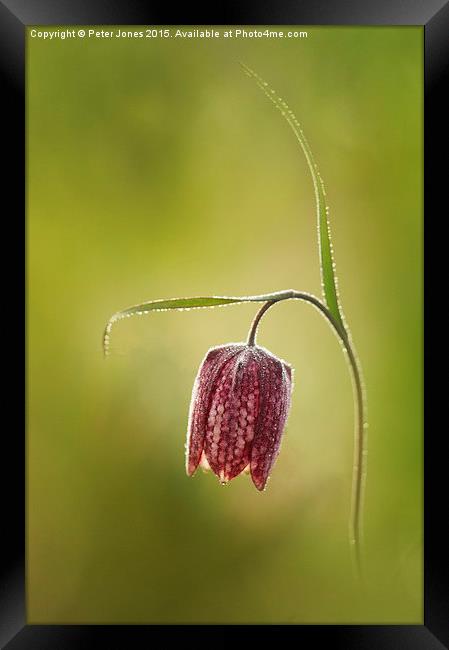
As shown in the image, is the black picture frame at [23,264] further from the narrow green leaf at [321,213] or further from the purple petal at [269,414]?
the purple petal at [269,414]

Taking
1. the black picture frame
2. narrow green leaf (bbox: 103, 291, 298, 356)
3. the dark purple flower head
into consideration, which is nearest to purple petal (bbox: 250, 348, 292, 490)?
the dark purple flower head

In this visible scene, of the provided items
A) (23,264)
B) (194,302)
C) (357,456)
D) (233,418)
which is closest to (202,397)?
(233,418)

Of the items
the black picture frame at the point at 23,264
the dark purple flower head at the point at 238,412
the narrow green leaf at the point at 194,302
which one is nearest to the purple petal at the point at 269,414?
the dark purple flower head at the point at 238,412

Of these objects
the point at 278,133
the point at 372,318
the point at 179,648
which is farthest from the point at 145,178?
the point at 179,648

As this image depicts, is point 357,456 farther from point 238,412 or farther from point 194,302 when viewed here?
point 194,302

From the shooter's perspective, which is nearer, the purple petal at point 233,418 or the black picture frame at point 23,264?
the purple petal at point 233,418

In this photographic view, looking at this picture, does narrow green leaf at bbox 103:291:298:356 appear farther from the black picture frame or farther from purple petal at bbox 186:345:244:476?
the black picture frame

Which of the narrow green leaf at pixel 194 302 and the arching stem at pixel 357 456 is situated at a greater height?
the narrow green leaf at pixel 194 302
